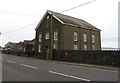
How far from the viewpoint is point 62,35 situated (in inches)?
1297

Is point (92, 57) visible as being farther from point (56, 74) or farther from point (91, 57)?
point (56, 74)

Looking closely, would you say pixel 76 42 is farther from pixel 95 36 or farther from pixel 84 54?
pixel 84 54

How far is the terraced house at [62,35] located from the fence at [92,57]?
503cm

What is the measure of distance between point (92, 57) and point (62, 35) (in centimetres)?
1304

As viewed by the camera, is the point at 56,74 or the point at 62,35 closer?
the point at 56,74

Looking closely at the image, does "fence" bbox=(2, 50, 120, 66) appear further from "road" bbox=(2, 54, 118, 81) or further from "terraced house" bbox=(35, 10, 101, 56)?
"road" bbox=(2, 54, 118, 81)

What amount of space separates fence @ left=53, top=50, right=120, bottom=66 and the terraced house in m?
5.03

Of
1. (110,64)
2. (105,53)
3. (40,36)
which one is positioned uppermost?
(40,36)

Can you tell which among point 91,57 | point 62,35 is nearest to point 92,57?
point 91,57

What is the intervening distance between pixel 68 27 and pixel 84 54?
519 inches

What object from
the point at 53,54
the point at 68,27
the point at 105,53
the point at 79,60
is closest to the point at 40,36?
the point at 68,27

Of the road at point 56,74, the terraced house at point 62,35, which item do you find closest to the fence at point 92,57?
the road at point 56,74

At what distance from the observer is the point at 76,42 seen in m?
36.1

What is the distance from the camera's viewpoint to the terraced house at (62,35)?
33.3m
